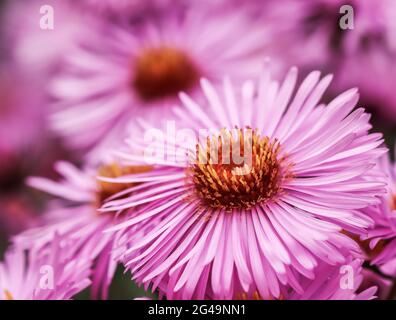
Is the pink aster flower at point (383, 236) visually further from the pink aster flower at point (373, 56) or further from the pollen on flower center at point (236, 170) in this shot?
the pink aster flower at point (373, 56)

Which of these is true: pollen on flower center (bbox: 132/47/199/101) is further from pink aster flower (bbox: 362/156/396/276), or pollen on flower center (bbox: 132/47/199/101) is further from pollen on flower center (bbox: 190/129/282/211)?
pink aster flower (bbox: 362/156/396/276)

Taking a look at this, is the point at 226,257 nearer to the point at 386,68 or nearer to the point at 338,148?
the point at 338,148

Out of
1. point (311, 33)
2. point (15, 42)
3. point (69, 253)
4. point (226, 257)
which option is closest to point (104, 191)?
point (69, 253)

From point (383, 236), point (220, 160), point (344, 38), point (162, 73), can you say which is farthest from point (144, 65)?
point (383, 236)

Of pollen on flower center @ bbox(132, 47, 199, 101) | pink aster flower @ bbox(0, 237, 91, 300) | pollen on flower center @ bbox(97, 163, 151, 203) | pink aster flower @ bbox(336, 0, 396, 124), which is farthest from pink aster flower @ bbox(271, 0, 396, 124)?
pink aster flower @ bbox(0, 237, 91, 300)

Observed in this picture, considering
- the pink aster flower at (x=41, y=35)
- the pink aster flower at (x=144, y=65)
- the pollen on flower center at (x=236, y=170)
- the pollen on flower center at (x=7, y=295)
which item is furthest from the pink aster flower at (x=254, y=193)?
the pink aster flower at (x=41, y=35)

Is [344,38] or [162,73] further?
[162,73]

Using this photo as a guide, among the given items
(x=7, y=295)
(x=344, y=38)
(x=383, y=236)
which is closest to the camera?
(x=383, y=236)

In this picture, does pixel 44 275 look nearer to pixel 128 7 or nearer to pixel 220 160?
pixel 220 160
